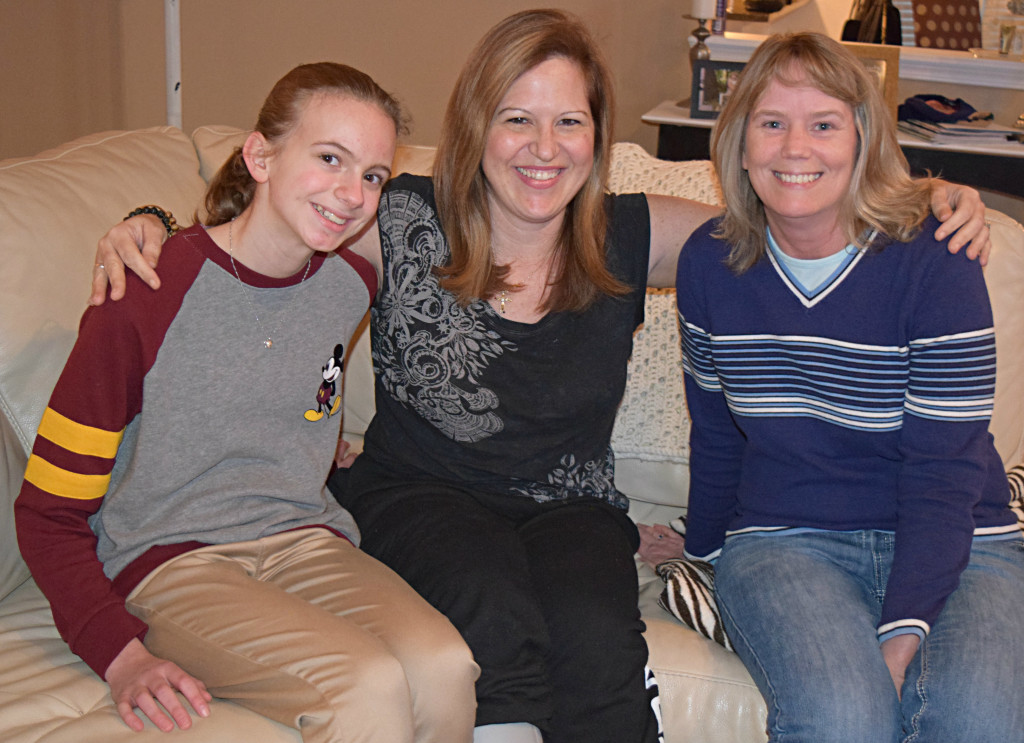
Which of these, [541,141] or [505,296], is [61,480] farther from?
[541,141]

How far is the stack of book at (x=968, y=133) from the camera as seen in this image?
302 cm

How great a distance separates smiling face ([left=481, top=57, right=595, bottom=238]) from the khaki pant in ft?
2.00

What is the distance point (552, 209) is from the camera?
4.95 ft

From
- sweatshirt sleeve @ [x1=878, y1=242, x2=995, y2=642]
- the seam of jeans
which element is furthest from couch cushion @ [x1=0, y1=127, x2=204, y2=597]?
sweatshirt sleeve @ [x1=878, y1=242, x2=995, y2=642]

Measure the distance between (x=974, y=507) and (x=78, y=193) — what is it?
1473 millimetres

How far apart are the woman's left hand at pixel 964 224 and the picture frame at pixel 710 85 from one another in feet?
5.95

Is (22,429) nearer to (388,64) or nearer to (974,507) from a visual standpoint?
(974,507)

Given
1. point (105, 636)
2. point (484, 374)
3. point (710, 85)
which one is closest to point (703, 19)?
point (710, 85)

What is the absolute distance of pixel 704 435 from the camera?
1.62 metres

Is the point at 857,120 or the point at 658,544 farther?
the point at 658,544

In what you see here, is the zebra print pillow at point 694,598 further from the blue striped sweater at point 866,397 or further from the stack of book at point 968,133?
the stack of book at point 968,133

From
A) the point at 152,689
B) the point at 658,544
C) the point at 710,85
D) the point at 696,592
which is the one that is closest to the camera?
the point at 152,689

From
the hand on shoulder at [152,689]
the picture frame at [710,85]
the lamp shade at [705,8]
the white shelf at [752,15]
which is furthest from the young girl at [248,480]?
the white shelf at [752,15]

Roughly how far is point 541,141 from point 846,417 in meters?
0.61
